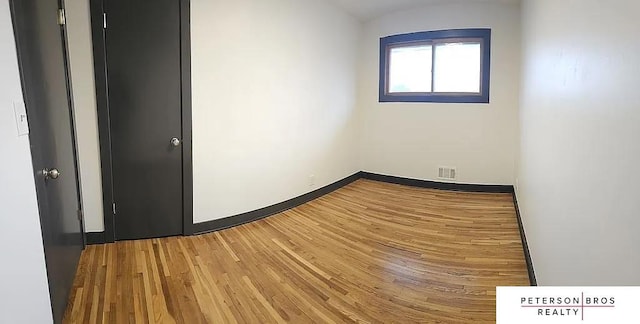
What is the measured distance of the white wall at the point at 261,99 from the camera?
129 inches

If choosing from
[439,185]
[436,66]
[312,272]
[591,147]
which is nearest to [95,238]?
[312,272]

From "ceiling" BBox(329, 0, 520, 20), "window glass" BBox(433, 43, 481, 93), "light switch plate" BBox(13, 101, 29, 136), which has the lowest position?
"light switch plate" BBox(13, 101, 29, 136)

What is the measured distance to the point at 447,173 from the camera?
17.2ft

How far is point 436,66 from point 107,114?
169 inches

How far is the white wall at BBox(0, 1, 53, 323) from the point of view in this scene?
1321 millimetres

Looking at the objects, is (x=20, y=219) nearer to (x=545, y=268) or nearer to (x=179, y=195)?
(x=179, y=195)

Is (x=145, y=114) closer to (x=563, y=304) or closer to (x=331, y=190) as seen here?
(x=331, y=190)

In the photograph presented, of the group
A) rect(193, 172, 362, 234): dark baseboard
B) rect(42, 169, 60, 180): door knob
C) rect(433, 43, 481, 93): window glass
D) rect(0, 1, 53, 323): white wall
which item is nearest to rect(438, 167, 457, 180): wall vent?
rect(433, 43, 481, 93): window glass

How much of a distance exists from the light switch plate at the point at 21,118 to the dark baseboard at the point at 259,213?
1883mm

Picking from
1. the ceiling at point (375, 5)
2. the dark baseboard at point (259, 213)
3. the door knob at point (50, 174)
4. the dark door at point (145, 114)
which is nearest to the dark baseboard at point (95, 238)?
the dark door at point (145, 114)

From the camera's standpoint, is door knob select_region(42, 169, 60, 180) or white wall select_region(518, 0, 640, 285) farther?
door knob select_region(42, 169, 60, 180)

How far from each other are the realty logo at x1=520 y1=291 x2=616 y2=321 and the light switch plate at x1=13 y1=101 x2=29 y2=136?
7.23 ft

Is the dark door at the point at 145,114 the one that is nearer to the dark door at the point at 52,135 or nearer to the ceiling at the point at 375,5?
the dark door at the point at 52,135

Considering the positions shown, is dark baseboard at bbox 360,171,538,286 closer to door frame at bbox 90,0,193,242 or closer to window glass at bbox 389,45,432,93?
window glass at bbox 389,45,432,93
